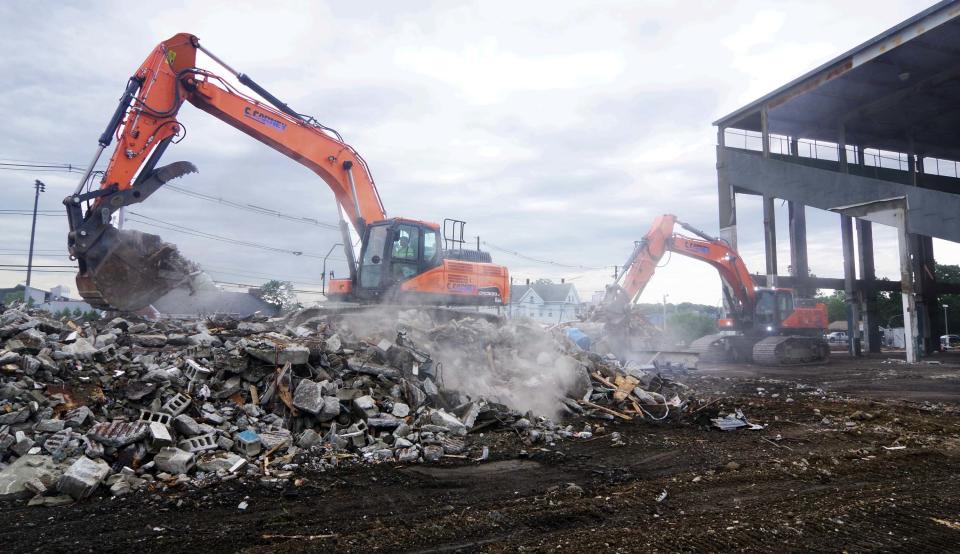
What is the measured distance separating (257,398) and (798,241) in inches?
1023

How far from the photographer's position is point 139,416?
5.87m

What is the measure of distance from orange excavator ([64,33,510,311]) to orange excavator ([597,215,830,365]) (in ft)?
24.2

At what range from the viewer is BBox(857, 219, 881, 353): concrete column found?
83.4ft

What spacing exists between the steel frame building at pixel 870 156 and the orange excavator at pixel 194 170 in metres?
14.6

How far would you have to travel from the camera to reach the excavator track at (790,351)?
763 inches

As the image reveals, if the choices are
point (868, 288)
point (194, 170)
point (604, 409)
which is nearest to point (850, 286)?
point (868, 288)

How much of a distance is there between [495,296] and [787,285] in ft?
60.6

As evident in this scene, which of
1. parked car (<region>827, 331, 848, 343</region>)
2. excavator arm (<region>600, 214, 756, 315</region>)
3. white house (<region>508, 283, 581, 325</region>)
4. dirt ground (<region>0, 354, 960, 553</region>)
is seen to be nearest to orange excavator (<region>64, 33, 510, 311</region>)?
dirt ground (<region>0, 354, 960, 553</region>)

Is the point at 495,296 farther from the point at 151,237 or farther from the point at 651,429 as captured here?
the point at 151,237

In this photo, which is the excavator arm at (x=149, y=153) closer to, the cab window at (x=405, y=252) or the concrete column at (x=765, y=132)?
the cab window at (x=405, y=252)

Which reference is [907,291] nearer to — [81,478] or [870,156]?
[870,156]

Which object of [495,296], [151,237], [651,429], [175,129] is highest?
[175,129]

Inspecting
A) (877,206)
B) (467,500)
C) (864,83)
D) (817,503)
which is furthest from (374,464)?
(864,83)

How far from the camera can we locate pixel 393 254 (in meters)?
10.1
